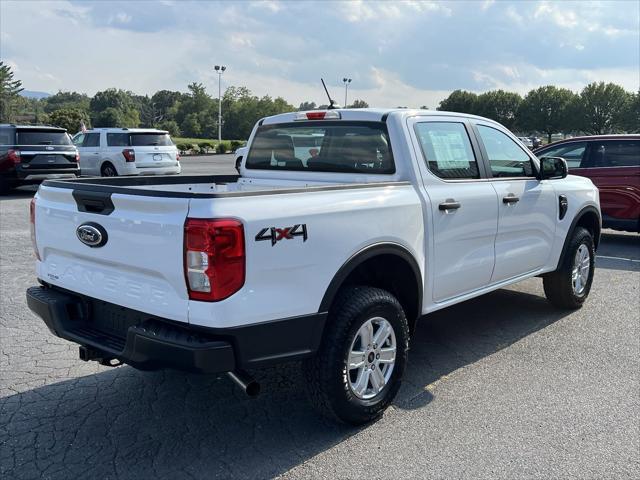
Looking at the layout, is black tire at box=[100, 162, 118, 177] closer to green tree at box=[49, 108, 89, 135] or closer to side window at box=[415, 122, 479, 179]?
side window at box=[415, 122, 479, 179]

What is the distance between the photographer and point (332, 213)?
10.5 feet

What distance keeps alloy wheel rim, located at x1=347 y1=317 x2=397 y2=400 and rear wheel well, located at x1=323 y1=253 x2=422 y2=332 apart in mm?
298

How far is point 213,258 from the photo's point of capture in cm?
271

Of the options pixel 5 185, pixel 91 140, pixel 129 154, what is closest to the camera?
pixel 5 185

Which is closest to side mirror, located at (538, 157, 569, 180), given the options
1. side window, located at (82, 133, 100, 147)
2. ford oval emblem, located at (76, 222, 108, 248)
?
ford oval emblem, located at (76, 222, 108, 248)

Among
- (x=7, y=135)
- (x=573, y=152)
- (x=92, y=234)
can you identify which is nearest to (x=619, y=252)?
(x=573, y=152)

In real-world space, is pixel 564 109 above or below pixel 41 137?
above

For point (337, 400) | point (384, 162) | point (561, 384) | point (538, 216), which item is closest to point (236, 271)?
point (337, 400)

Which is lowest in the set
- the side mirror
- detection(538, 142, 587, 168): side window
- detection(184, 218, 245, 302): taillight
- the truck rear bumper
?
the truck rear bumper

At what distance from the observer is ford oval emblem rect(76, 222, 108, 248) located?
10.3ft

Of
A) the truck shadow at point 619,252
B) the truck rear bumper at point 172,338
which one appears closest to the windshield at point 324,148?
the truck rear bumper at point 172,338

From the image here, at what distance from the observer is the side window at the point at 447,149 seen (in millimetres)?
4184

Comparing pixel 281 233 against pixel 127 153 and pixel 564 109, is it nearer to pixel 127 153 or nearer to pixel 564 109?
pixel 127 153

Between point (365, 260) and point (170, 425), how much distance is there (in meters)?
1.51
